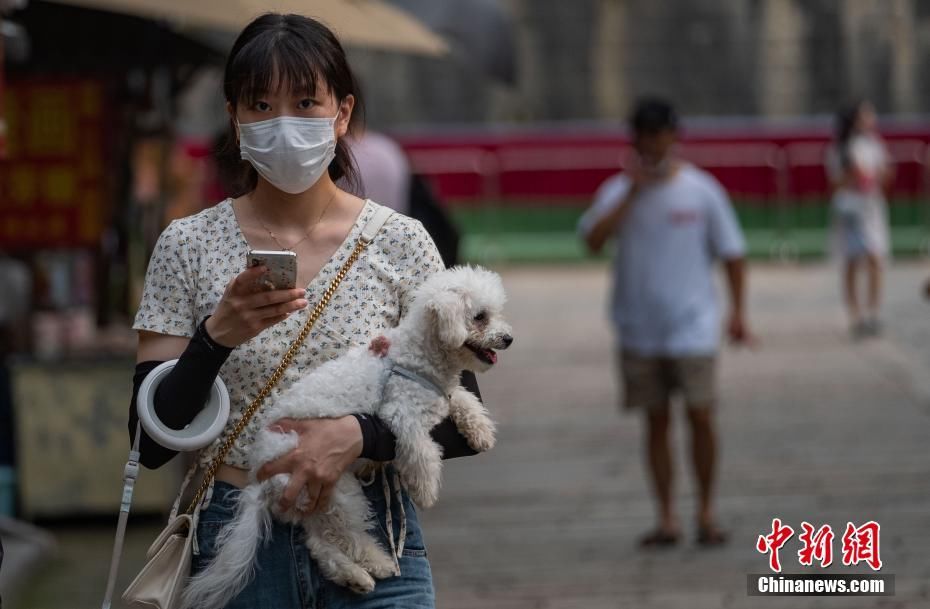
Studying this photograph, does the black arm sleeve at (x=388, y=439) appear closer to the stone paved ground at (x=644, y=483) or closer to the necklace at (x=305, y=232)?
the necklace at (x=305, y=232)

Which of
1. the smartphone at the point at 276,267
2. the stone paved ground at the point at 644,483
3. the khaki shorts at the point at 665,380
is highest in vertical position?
the smartphone at the point at 276,267

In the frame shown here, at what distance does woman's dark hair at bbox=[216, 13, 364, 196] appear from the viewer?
9.19 ft

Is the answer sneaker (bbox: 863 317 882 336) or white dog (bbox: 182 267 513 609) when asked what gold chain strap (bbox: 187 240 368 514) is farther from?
sneaker (bbox: 863 317 882 336)

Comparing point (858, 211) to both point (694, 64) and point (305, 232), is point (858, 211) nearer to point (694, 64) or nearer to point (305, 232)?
point (305, 232)

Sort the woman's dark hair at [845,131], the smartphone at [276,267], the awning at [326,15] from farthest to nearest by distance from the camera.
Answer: the woman's dark hair at [845,131] → the awning at [326,15] → the smartphone at [276,267]

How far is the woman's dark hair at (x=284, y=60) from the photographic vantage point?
9.19 ft

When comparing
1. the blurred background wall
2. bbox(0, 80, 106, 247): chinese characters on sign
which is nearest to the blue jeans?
bbox(0, 80, 106, 247): chinese characters on sign

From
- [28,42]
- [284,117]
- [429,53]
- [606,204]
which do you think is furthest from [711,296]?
[284,117]

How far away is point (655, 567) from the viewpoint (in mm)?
6742

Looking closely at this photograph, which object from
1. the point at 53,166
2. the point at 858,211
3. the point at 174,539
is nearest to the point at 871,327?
→ the point at 858,211

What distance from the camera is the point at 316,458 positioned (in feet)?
9.00

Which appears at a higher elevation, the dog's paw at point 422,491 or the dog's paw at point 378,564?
the dog's paw at point 422,491

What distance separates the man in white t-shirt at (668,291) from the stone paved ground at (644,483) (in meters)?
0.39
